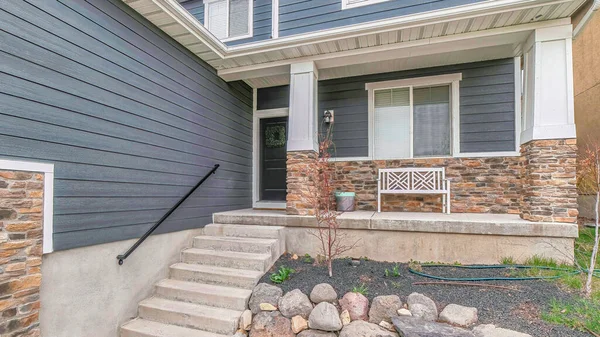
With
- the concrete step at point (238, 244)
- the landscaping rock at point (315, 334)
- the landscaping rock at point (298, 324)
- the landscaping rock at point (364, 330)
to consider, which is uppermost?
the concrete step at point (238, 244)

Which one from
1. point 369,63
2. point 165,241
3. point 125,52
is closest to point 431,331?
point 165,241

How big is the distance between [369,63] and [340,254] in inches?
121

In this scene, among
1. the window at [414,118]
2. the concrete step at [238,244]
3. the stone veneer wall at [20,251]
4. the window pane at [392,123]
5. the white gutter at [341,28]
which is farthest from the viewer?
the window pane at [392,123]

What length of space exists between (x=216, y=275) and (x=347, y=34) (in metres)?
3.58

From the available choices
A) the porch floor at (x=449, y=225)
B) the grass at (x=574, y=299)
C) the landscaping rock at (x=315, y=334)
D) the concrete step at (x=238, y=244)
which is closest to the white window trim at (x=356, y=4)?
the porch floor at (x=449, y=225)

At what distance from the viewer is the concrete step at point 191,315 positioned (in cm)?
279

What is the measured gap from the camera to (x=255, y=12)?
483 centimetres

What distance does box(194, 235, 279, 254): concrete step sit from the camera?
12.0ft

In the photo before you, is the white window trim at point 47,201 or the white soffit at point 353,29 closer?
the white window trim at point 47,201

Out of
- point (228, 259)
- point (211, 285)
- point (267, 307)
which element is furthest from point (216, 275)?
point (267, 307)

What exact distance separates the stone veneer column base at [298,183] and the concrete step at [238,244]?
0.63m

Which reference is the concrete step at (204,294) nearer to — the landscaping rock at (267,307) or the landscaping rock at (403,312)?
the landscaping rock at (267,307)

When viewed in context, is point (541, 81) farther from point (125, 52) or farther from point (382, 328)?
point (125, 52)

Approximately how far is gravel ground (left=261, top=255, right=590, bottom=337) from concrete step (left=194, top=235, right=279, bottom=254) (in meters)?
0.25
